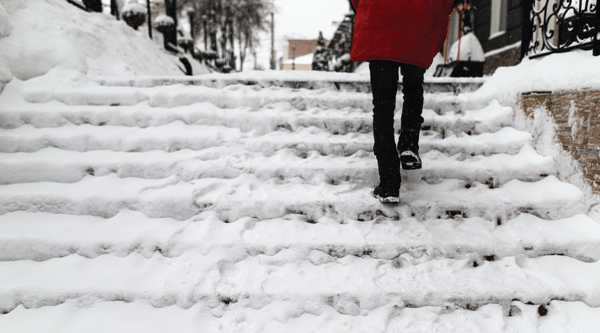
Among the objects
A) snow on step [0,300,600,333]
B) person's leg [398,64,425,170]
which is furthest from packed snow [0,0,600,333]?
person's leg [398,64,425,170]

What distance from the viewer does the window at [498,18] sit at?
741 centimetres

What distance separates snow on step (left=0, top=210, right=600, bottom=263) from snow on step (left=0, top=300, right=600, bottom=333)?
1.02ft

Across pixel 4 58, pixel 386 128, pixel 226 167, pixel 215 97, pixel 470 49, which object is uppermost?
pixel 470 49

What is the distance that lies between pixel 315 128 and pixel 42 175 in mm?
2076

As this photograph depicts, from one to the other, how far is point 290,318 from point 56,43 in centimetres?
380

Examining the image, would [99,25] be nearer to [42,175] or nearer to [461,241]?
[42,175]

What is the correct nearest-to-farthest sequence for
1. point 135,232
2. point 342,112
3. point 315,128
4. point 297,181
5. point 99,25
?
point 135,232
point 297,181
point 315,128
point 342,112
point 99,25

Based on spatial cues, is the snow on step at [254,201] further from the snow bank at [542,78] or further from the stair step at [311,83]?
the stair step at [311,83]

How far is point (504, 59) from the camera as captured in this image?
714 centimetres

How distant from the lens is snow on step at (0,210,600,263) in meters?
1.89

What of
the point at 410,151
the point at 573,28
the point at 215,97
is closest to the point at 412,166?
the point at 410,151

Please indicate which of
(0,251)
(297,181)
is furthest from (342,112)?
(0,251)

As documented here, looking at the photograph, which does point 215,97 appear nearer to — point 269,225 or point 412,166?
point 269,225

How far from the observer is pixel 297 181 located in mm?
2398
